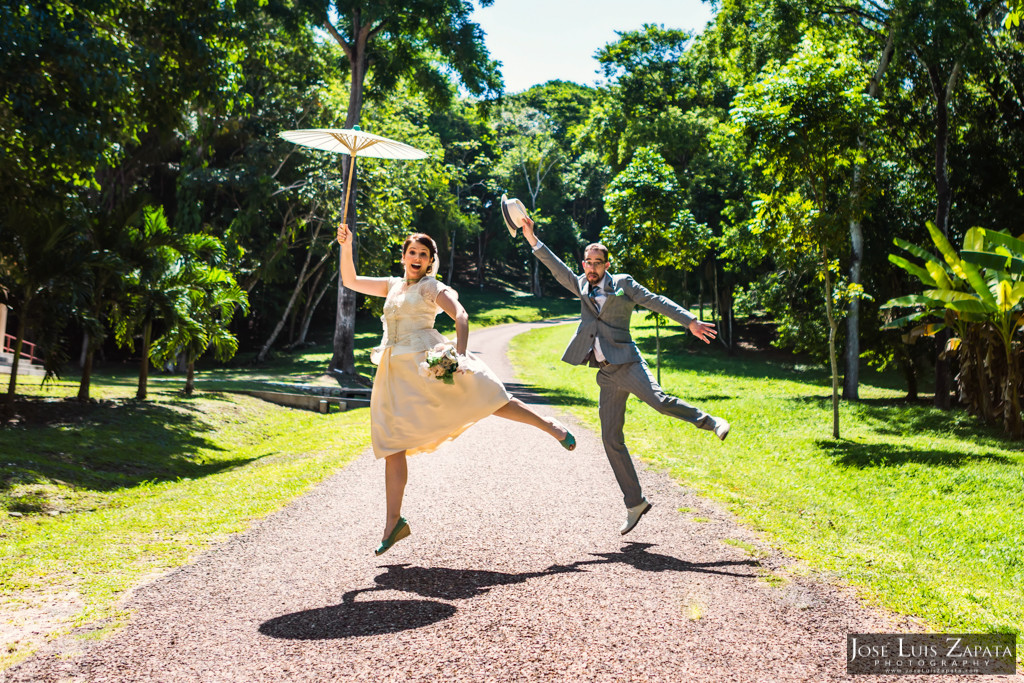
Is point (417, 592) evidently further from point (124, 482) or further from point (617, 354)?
point (124, 482)

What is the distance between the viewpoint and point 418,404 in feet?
17.8

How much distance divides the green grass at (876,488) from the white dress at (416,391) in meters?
2.63

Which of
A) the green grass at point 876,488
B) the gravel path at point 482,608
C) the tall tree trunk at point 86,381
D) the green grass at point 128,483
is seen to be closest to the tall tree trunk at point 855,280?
the green grass at point 876,488

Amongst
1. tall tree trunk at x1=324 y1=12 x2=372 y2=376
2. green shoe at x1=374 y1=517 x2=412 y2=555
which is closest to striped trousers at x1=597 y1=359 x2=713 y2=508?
green shoe at x1=374 y1=517 x2=412 y2=555

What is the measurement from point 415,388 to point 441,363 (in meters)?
0.35

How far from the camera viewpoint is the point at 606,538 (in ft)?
19.5

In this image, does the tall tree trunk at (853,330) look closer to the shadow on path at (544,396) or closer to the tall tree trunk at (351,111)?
the shadow on path at (544,396)

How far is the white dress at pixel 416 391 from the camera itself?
544 cm

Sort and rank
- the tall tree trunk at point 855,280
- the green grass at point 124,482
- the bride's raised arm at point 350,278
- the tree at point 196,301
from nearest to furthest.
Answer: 1. the green grass at point 124,482
2. the bride's raised arm at point 350,278
3. the tree at point 196,301
4. the tall tree trunk at point 855,280

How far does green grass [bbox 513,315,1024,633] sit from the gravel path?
550 millimetres

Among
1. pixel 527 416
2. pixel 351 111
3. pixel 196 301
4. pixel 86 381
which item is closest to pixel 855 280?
pixel 351 111

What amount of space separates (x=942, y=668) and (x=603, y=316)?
10.8ft

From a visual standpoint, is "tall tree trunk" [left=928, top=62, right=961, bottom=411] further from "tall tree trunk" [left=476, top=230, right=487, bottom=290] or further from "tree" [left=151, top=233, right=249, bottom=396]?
"tall tree trunk" [left=476, top=230, right=487, bottom=290]

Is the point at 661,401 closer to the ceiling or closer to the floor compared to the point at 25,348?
closer to the ceiling
